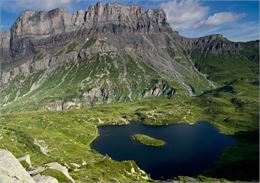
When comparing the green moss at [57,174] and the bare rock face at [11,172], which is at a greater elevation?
the bare rock face at [11,172]

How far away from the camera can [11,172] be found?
187 ft

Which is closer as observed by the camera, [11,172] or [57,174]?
[11,172]

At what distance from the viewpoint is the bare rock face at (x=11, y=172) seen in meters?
53.1

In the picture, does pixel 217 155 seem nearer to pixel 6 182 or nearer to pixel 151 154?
pixel 151 154

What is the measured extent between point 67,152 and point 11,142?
31616 mm

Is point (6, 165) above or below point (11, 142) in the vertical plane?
above

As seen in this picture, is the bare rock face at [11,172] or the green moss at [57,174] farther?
the green moss at [57,174]

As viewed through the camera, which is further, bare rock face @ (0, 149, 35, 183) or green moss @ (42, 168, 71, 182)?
green moss @ (42, 168, 71, 182)

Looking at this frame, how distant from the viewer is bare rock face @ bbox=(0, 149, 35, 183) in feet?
174

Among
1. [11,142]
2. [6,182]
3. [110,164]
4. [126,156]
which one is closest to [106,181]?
[110,164]

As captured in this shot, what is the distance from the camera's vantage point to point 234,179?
137500 mm

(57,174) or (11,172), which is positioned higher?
(11,172)

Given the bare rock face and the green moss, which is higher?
the bare rock face

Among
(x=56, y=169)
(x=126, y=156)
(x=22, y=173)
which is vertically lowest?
(x=126, y=156)
